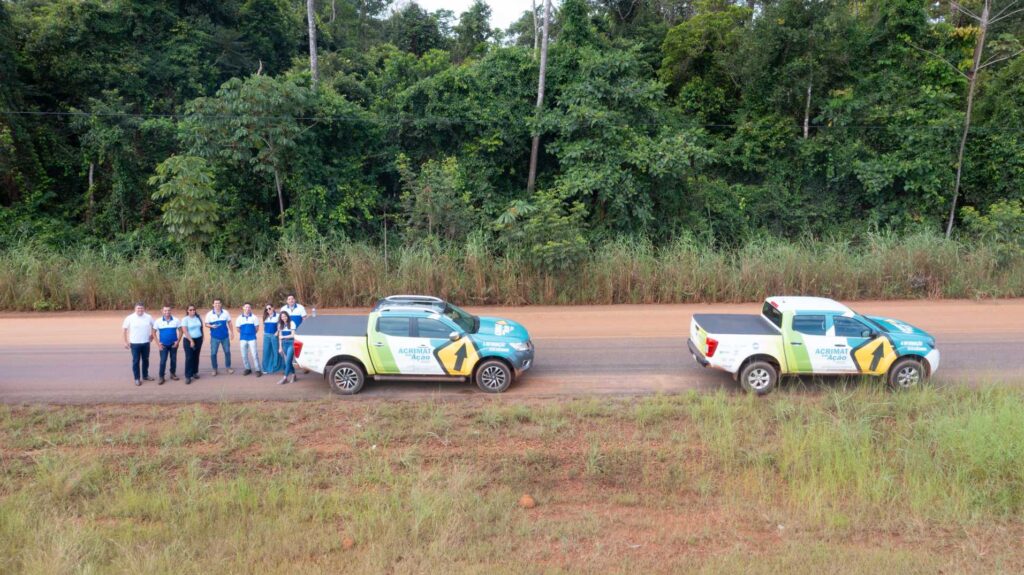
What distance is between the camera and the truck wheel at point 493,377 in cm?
1211

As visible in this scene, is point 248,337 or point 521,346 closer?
point 521,346

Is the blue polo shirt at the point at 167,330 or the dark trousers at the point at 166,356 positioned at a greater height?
the blue polo shirt at the point at 167,330

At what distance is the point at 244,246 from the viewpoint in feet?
82.4

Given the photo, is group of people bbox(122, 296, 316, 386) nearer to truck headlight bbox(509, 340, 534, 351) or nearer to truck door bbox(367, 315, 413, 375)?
truck door bbox(367, 315, 413, 375)

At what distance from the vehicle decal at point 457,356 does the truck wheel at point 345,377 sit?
4.72 feet

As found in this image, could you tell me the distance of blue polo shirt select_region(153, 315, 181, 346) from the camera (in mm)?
12584

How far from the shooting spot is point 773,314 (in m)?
12.3

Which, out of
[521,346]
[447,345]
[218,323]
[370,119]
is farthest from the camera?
[370,119]

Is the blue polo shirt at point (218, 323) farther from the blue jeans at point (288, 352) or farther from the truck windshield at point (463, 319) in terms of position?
the truck windshield at point (463, 319)

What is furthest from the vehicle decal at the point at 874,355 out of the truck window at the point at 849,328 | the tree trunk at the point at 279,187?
the tree trunk at the point at 279,187

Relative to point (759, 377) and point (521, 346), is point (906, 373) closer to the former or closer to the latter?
point (759, 377)

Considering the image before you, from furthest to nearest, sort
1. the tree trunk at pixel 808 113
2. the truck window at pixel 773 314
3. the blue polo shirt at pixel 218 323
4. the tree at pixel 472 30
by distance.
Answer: the tree at pixel 472 30 < the tree trunk at pixel 808 113 < the blue polo shirt at pixel 218 323 < the truck window at pixel 773 314

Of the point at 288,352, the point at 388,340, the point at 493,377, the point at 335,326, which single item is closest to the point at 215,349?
the point at 288,352

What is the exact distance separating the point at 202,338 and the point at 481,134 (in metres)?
16.1
